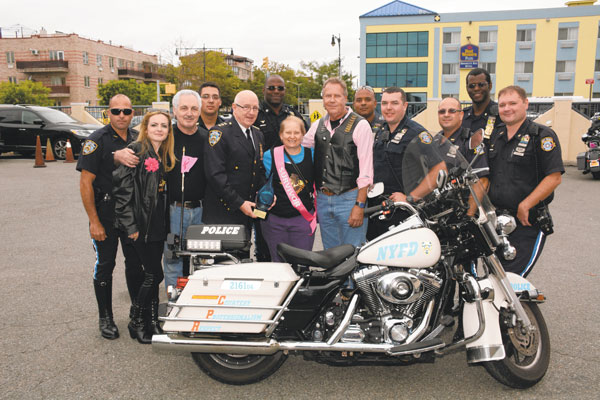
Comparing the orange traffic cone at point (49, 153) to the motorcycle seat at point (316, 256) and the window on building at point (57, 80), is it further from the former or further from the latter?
the window on building at point (57, 80)

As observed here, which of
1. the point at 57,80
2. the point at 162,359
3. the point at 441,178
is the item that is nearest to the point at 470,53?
the point at 441,178

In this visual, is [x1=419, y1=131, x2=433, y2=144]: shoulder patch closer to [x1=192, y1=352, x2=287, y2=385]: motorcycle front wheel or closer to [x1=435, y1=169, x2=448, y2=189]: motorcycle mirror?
[x1=435, y1=169, x2=448, y2=189]: motorcycle mirror

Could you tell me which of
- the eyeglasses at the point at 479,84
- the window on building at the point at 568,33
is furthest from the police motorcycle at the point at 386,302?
the window on building at the point at 568,33

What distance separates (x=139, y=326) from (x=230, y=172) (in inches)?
56.3

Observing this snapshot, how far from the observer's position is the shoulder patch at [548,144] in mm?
3465

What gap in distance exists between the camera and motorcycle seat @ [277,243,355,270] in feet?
9.59

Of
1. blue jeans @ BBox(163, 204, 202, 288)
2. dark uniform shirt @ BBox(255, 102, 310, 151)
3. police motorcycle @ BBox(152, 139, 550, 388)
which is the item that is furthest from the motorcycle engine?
dark uniform shirt @ BBox(255, 102, 310, 151)

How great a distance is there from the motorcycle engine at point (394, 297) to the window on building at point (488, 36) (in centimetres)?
4897

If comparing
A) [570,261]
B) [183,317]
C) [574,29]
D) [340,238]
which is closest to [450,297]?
[340,238]

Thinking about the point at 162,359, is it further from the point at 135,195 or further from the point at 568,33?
the point at 568,33

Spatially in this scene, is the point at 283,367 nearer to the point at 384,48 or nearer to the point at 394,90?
the point at 394,90

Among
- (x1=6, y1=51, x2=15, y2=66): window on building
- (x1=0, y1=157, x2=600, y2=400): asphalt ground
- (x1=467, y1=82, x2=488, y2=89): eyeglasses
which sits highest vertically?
(x1=6, y1=51, x2=15, y2=66): window on building

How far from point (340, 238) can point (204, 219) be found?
3.86 ft

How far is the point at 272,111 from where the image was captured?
5219 mm
